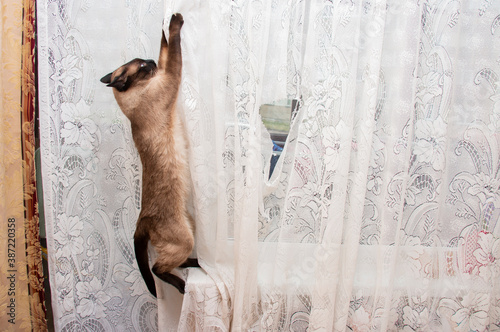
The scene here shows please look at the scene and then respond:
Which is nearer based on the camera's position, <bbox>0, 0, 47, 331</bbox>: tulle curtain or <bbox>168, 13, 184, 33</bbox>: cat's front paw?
<bbox>168, 13, 184, 33</bbox>: cat's front paw

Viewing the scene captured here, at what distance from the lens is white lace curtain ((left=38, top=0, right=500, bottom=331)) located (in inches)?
38.7

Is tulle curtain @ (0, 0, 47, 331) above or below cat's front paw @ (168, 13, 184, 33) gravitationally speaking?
below

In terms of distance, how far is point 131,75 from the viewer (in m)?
1.02

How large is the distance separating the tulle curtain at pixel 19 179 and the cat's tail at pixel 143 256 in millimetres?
406

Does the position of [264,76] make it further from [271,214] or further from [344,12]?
[271,214]

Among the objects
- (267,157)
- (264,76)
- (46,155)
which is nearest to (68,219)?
(46,155)

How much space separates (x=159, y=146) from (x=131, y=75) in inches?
9.2

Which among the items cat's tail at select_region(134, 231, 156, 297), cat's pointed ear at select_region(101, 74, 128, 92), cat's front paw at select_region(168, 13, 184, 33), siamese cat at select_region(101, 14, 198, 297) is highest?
cat's front paw at select_region(168, 13, 184, 33)

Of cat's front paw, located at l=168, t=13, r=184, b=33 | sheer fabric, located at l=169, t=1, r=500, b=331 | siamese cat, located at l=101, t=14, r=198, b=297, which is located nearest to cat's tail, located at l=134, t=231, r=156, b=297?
siamese cat, located at l=101, t=14, r=198, b=297

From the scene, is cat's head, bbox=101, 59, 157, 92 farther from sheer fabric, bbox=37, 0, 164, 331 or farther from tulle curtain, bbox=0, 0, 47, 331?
tulle curtain, bbox=0, 0, 47, 331

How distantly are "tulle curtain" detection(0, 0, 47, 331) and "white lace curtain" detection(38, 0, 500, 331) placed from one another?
4.4 inches

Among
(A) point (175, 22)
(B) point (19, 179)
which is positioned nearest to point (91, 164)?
(B) point (19, 179)

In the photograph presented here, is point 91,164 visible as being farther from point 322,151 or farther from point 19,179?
point 322,151

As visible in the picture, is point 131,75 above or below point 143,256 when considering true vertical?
above
